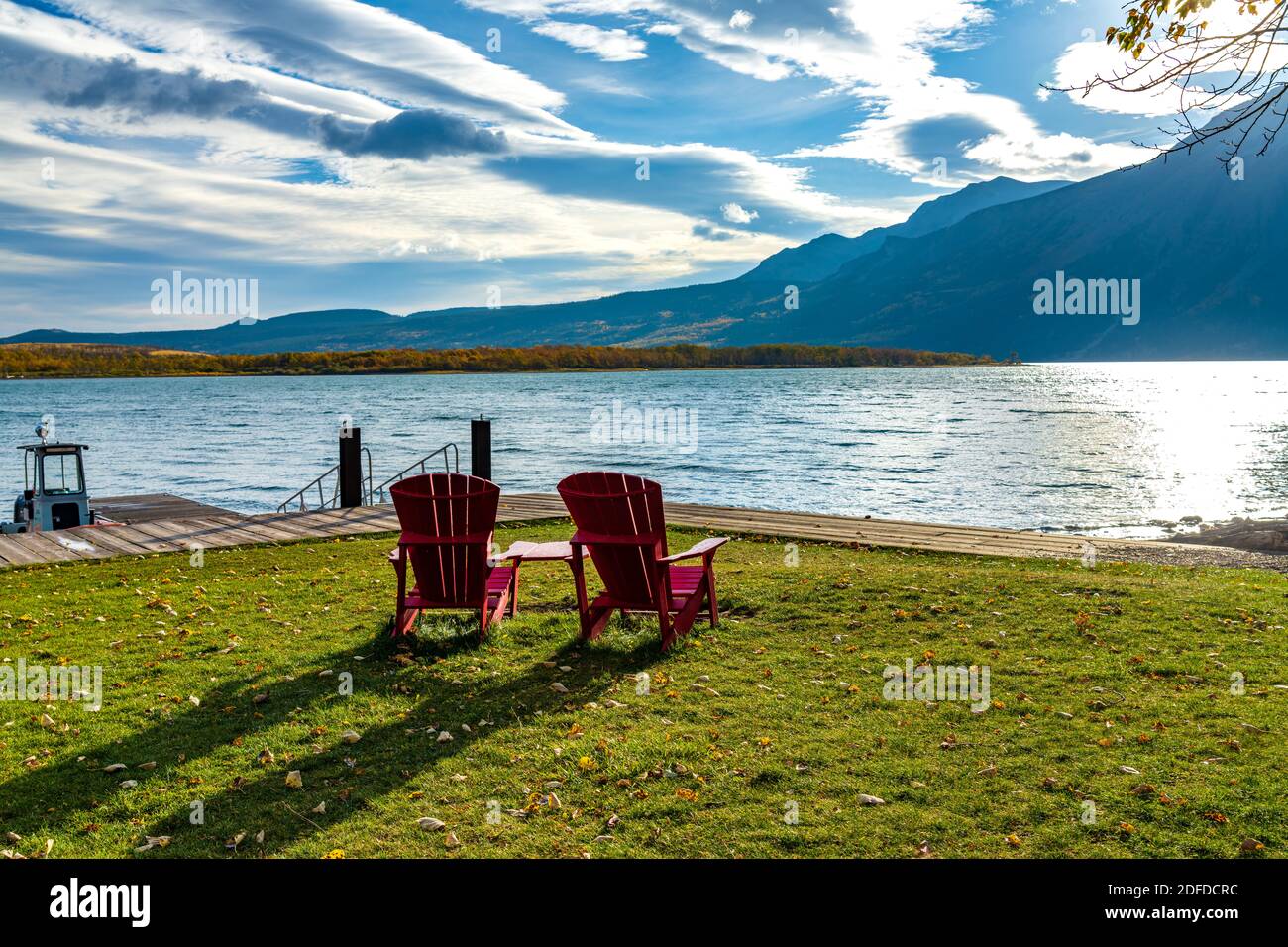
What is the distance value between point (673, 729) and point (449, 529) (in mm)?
2916

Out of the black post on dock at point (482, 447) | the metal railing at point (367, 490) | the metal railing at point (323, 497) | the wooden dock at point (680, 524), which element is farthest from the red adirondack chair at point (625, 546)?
the metal railing at point (323, 497)

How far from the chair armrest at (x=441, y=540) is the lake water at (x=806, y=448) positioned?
2407cm

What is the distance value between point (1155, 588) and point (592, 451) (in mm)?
51239

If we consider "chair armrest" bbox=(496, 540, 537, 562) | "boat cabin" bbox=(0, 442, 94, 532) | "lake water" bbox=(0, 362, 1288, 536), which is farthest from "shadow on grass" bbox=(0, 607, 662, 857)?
"lake water" bbox=(0, 362, 1288, 536)

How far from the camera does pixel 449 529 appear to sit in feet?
27.0

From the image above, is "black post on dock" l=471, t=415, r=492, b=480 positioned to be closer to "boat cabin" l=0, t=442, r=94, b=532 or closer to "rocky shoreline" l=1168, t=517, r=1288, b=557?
"boat cabin" l=0, t=442, r=94, b=532

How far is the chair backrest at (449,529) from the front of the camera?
820 centimetres

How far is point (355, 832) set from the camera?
491 cm

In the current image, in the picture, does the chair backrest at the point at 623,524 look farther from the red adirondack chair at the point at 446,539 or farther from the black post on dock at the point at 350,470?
the black post on dock at the point at 350,470

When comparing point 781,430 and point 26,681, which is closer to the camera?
point 26,681

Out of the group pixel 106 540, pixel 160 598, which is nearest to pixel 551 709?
pixel 160 598

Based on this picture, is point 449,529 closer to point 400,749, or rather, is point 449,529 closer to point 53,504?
point 400,749

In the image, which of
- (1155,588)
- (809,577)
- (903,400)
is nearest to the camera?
(1155,588)
